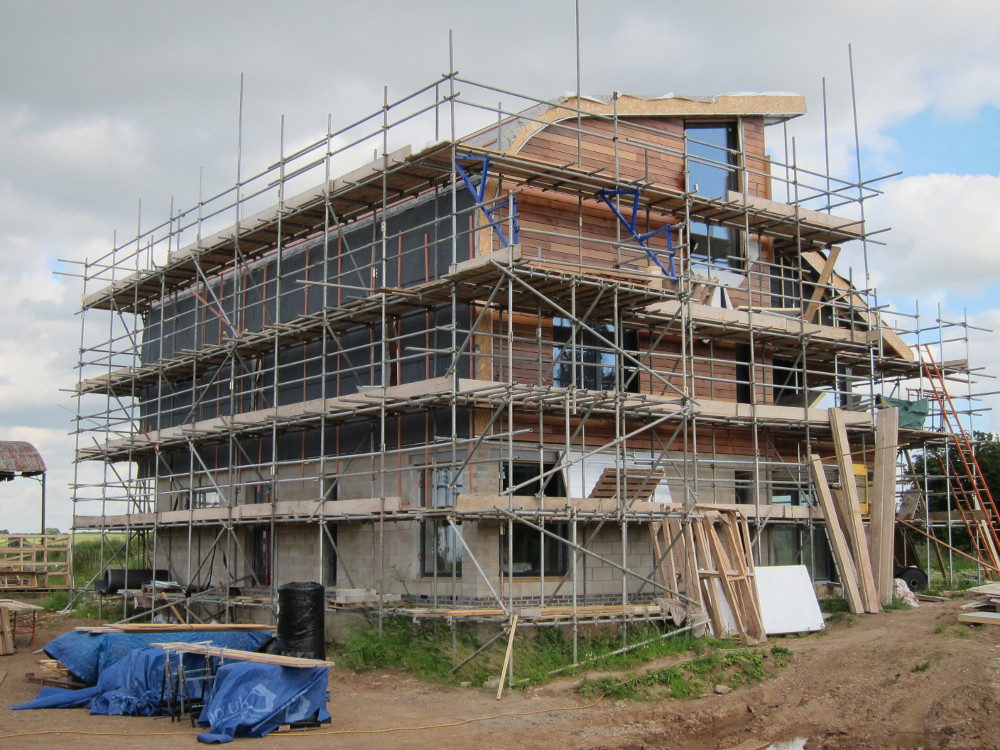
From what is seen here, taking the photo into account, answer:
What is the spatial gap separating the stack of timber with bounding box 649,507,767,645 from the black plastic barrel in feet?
18.2

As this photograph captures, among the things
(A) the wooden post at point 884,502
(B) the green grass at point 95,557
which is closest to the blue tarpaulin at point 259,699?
(A) the wooden post at point 884,502

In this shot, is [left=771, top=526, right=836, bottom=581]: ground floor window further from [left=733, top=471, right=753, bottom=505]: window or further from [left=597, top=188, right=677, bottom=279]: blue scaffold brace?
[left=597, top=188, right=677, bottom=279]: blue scaffold brace

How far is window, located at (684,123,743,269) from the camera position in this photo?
21.9 meters

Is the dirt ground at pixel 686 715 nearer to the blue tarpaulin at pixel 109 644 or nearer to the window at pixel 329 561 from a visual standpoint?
the blue tarpaulin at pixel 109 644

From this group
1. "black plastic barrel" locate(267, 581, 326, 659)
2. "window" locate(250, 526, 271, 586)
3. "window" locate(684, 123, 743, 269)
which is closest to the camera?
"black plastic barrel" locate(267, 581, 326, 659)

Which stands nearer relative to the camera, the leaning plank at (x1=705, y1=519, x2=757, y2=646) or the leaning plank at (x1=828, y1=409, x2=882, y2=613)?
the leaning plank at (x1=705, y1=519, x2=757, y2=646)

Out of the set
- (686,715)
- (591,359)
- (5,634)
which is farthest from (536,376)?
(5,634)

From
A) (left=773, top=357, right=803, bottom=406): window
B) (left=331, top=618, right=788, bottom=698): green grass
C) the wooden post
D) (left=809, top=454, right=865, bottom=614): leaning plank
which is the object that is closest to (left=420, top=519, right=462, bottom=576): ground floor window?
(left=331, top=618, right=788, bottom=698): green grass

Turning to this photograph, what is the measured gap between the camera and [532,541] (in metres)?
17.9

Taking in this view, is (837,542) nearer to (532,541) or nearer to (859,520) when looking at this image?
(859,520)

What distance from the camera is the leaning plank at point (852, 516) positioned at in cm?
1947

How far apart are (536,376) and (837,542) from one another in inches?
251

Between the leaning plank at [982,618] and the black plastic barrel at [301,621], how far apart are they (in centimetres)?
991

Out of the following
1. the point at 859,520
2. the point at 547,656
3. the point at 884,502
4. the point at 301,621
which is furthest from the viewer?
the point at 884,502
